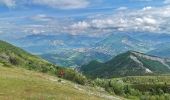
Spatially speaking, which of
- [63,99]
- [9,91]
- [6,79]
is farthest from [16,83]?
[63,99]

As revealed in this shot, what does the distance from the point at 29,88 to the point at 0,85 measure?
4.46 metres

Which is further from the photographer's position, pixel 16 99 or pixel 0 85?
pixel 0 85

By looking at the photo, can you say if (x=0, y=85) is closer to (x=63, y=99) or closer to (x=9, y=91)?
(x=9, y=91)

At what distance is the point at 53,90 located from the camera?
65.1 meters

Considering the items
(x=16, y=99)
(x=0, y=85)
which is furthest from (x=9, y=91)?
(x=16, y=99)

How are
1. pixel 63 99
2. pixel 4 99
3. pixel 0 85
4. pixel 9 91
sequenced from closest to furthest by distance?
pixel 4 99, pixel 63 99, pixel 9 91, pixel 0 85

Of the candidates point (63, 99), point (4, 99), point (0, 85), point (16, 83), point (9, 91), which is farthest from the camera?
point (16, 83)

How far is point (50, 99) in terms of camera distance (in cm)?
4534

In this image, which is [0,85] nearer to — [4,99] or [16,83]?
[16,83]

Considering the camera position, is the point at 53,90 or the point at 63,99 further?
the point at 53,90

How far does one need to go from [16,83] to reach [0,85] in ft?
14.5

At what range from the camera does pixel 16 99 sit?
149 feet

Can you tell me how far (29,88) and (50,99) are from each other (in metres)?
17.1

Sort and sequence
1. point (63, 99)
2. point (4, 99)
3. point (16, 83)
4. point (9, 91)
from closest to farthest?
point (4, 99)
point (63, 99)
point (9, 91)
point (16, 83)
